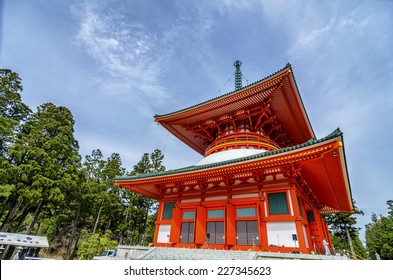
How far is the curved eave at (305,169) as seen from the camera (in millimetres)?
8227

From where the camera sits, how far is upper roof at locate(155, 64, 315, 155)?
11.9 meters

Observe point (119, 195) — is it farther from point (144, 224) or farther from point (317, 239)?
point (317, 239)

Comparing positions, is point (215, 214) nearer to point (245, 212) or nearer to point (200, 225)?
point (200, 225)

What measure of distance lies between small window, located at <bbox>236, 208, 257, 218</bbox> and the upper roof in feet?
22.0

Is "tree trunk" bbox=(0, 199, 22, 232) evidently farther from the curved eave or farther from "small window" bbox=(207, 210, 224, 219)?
"small window" bbox=(207, 210, 224, 219)

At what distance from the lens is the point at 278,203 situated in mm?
9883

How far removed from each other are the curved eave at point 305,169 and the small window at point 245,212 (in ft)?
6.94

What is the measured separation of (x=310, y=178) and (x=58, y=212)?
3402 cm

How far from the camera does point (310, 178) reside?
451 inches

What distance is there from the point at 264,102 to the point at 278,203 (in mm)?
6437

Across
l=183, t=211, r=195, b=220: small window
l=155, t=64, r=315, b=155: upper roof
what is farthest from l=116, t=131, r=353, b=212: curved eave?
l=155, t=64, r=315, b=155: upper roof

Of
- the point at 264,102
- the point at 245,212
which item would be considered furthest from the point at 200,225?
the point at 264,102

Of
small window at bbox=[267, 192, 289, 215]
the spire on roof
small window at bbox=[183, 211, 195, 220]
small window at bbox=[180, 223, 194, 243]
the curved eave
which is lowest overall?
small window at bbox=[180, 223, 194, 243]
